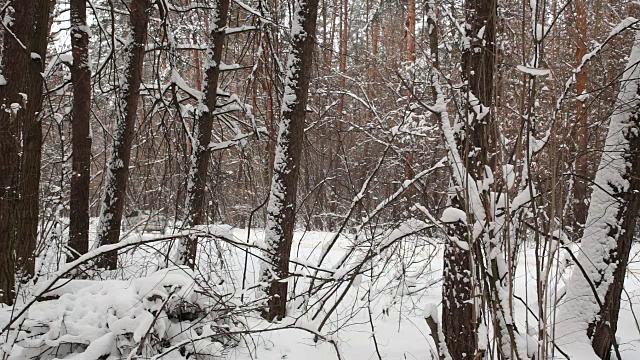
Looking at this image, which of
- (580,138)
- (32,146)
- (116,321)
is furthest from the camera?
(580,138)

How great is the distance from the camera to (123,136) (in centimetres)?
561

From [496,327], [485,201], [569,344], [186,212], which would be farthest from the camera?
[186,212]

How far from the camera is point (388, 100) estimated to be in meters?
15.1

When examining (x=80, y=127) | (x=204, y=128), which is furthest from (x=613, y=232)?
(x=80, y=127)

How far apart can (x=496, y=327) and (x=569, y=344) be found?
4.09 meters

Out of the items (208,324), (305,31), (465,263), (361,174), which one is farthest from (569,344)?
(361,174)

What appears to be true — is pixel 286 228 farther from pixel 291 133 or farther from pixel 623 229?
pixel 623 229

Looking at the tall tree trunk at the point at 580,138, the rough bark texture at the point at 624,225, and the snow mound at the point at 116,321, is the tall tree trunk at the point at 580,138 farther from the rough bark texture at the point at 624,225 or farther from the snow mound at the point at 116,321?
the snow mound at the point at 116,321

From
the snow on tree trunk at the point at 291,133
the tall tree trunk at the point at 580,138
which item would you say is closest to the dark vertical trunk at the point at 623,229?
the tall tree trunk at the point at 580,138

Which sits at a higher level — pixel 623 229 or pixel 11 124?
pixel 11 124

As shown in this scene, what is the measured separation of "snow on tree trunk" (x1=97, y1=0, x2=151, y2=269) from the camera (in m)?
5.54

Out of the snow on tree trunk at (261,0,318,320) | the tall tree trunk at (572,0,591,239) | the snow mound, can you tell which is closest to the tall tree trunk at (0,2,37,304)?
the snow mound

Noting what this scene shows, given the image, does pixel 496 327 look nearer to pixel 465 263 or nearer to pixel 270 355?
pixel 465 263

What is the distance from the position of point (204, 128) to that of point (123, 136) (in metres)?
0.91
